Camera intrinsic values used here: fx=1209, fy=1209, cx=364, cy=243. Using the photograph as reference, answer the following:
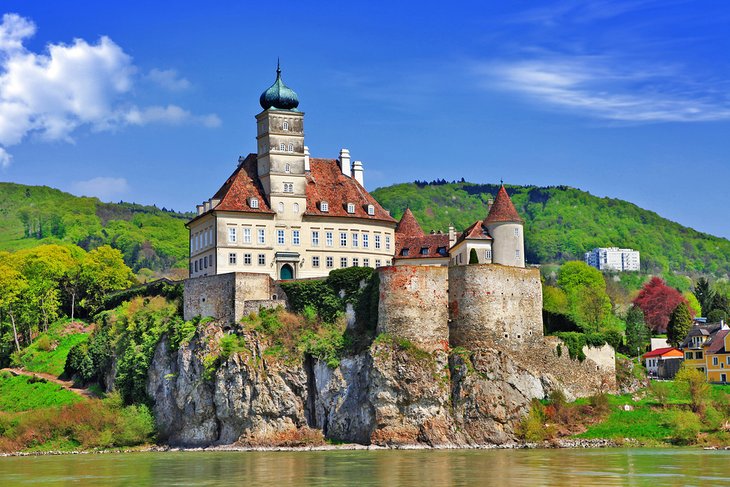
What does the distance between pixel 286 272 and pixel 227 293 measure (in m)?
5.82

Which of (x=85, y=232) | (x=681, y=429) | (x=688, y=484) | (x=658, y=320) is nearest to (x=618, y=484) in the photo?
(x=688, y=484)

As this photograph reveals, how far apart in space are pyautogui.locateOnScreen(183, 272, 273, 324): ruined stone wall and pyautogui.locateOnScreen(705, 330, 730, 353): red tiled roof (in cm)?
3280

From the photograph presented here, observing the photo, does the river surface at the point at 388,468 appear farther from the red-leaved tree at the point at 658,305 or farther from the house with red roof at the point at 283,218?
the red-leaved tree at the point at 658,305

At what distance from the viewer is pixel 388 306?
70438 millimetres

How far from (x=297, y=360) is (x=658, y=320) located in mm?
59723

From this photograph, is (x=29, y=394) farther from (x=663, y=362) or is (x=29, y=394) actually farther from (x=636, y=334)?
(x=636, y=334)

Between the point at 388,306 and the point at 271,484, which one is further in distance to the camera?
the point at 388,306

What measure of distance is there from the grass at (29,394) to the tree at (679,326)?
159ft

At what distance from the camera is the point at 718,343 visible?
8619 cm

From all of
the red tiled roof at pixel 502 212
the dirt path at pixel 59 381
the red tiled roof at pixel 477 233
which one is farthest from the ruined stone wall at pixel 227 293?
the red tiled roof at pixel 502 212

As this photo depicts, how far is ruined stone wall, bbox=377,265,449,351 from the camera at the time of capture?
70.1 metres

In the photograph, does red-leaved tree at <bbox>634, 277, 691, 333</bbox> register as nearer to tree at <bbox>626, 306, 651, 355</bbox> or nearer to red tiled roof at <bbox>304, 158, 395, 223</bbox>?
tree at <bbox>626, 306, 651, 355</bbox>

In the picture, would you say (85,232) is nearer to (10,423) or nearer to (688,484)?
(10,423)

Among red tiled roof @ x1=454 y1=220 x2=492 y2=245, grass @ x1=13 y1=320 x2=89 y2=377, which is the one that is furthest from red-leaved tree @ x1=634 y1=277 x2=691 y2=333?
Result: grass @ x1=13 y1=320 x2=89 y2=377
